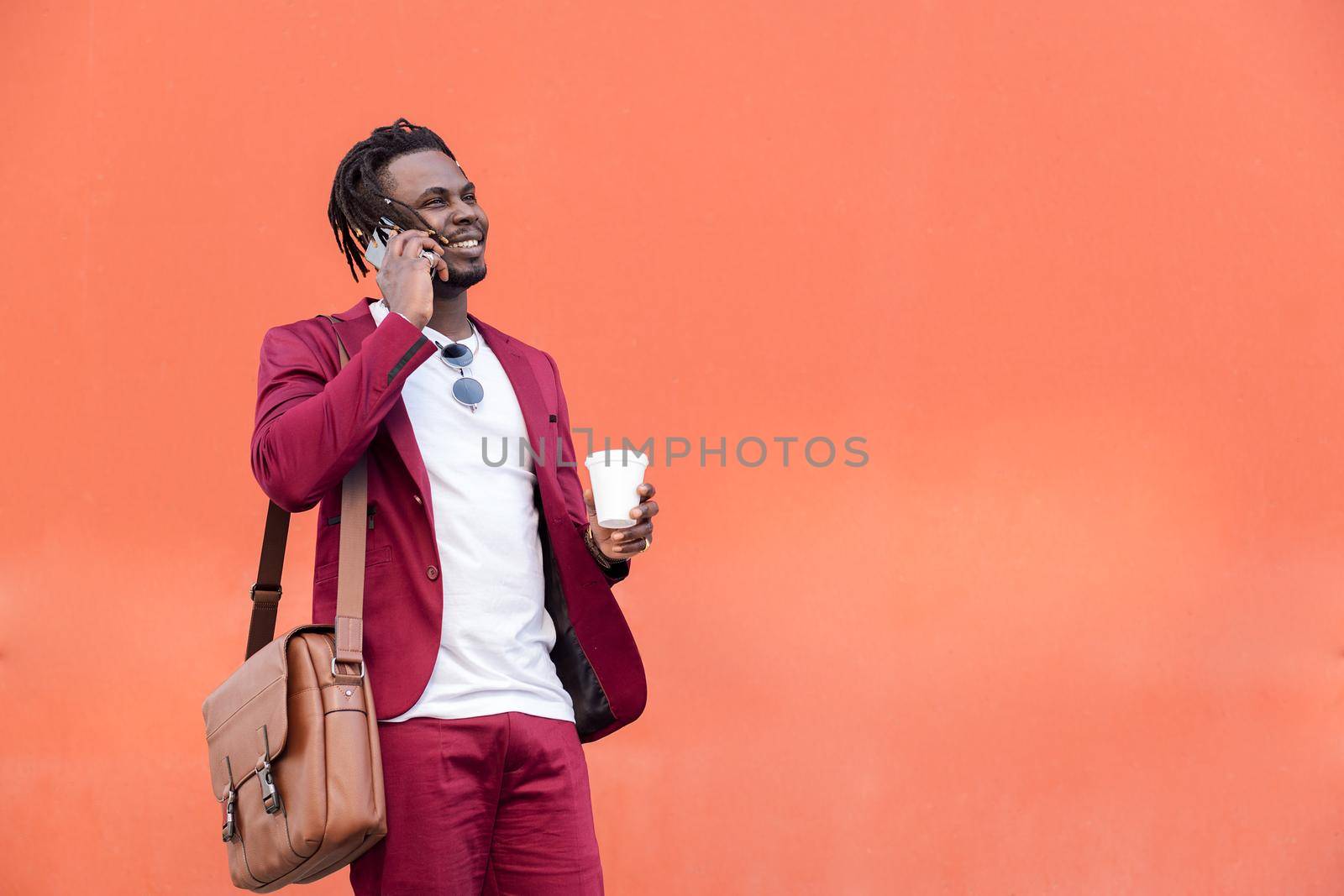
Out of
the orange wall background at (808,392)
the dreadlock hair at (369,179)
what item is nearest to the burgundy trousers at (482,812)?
the dreadlock hair at (369,179)

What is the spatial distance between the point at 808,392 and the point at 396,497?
172 centimetres

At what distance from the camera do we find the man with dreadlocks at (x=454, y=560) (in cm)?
169

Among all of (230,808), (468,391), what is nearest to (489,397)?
(468,391)

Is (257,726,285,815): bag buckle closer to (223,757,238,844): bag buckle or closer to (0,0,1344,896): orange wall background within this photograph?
(223,757,238,844): bag buckle

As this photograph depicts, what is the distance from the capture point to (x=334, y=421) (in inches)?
64.5

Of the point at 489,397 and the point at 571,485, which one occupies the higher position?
the point at 489,397

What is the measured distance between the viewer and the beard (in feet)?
6.46

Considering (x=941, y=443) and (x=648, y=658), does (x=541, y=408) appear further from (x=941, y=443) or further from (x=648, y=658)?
(x=941, y=443)

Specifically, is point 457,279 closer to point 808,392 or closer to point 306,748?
point 306,748

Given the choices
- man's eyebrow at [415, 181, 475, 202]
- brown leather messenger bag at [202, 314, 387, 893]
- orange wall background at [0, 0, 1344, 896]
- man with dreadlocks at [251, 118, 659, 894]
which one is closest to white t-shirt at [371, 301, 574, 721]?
man with dreadlocks at [251, 118, 659, 894]

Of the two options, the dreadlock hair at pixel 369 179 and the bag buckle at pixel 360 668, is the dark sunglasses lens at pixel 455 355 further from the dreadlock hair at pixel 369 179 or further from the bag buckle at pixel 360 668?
the bag buckle at pixel 360 668

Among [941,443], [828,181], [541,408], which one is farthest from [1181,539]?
[541,408]

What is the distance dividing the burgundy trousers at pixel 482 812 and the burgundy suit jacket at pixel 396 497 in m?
0.08

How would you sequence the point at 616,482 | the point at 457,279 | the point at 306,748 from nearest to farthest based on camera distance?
1. the point at 306,748
2. the point at 616,482
3. the point at 457,279
